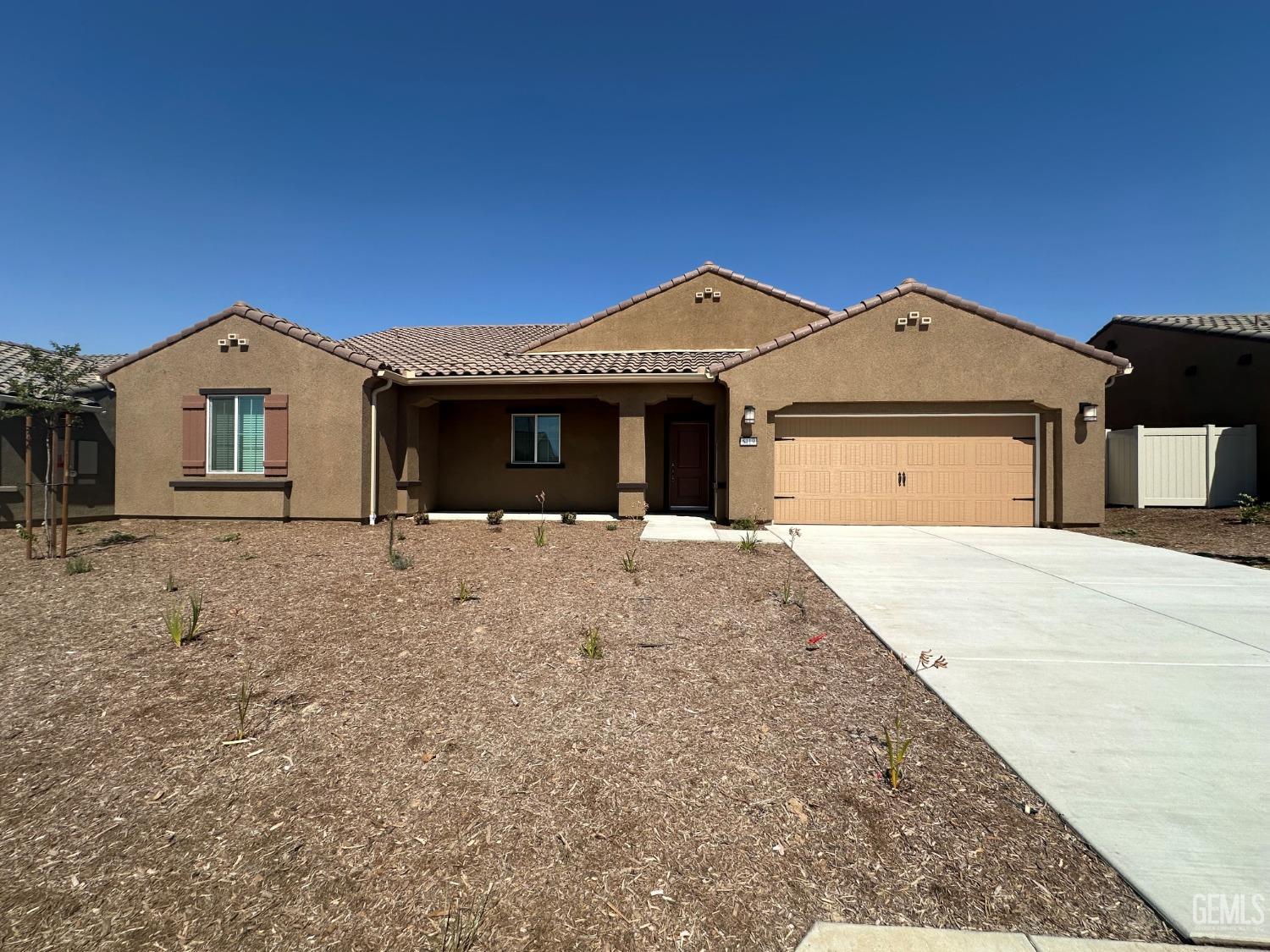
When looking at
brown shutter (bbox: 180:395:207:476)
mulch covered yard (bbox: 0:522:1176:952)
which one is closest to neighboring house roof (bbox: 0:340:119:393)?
brown shutter (bbox: 180:395:207:476)

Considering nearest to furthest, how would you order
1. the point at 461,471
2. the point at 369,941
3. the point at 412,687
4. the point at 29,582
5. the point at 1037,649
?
the point at 369,941
the point at 412,687
the point at 1037,649
the point at 29,582
the point at 461,471

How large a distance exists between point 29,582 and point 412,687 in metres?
5.81

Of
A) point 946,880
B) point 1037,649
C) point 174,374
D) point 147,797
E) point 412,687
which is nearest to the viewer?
point 946,880

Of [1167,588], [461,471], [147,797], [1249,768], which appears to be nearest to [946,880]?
[1249,768]

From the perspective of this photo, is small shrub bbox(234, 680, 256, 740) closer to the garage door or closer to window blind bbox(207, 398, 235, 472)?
window blind bbox(207, 398, 235, 472)

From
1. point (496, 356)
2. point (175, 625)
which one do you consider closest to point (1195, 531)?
point (496, 356)

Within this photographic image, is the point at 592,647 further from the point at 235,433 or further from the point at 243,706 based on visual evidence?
the point at 235,433

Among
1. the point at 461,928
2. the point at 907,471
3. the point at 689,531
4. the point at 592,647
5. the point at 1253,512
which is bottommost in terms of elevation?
the point at 461,928

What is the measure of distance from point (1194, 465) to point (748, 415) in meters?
10.9

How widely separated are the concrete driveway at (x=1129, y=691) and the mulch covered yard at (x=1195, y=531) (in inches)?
52.7

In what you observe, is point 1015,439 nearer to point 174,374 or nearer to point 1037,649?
point 1037,649

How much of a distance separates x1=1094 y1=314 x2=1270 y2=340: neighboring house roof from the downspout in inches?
812

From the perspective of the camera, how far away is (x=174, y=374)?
36.6ft

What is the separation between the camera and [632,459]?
1177cm
